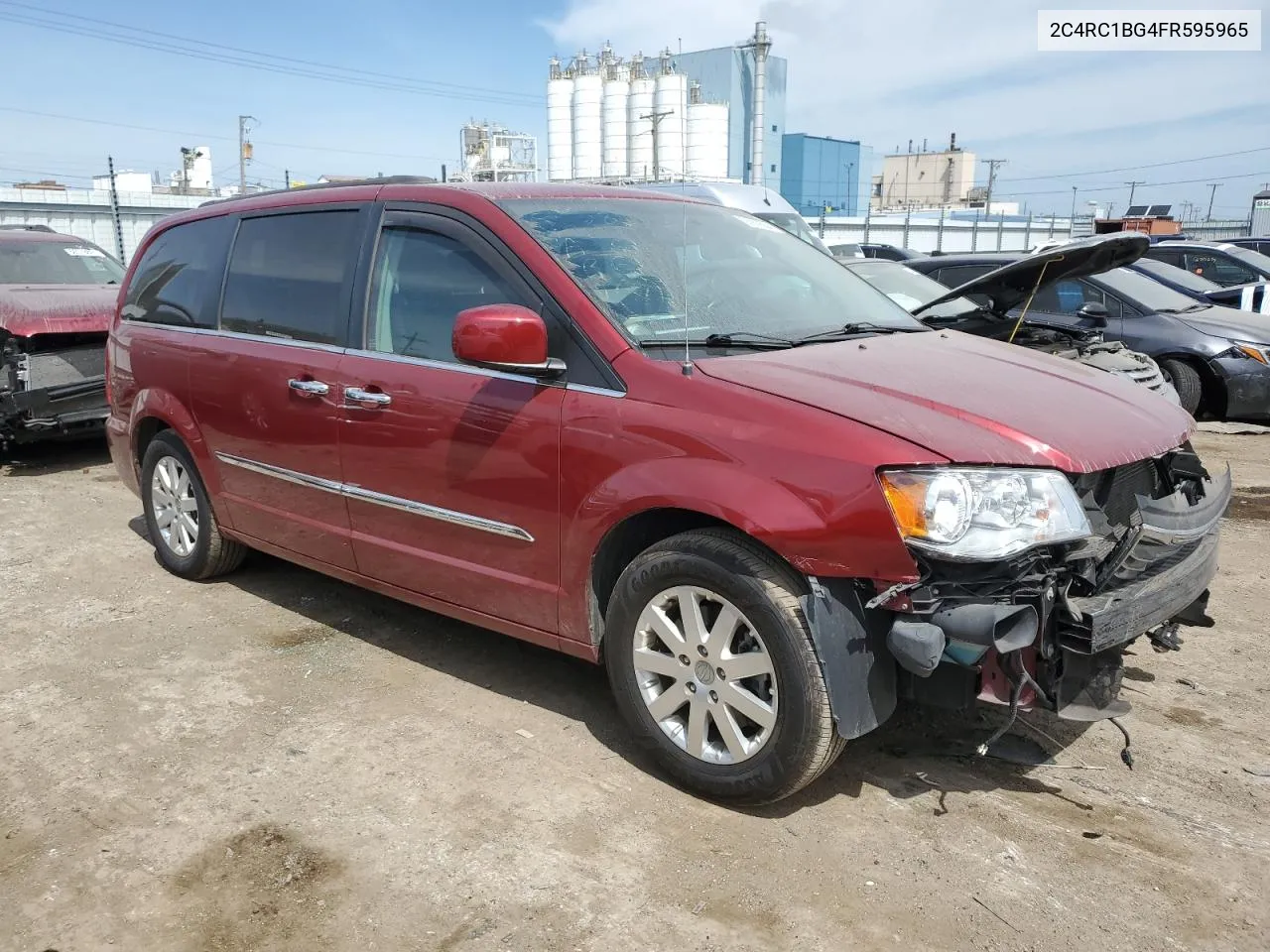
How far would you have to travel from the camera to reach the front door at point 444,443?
10.9 ft


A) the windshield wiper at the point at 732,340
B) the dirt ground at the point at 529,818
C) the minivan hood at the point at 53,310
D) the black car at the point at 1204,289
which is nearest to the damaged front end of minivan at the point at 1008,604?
the dirt ground at the point at 529,818

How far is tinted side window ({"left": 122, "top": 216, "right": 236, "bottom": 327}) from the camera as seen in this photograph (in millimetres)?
4707

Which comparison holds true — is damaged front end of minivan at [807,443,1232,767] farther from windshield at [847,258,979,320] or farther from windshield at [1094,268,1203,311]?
windshield at [1094,268,1203,311]

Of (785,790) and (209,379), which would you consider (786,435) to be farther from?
(209,379)

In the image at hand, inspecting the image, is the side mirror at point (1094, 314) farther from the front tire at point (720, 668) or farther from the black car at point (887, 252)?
the black car at point (887, 252)

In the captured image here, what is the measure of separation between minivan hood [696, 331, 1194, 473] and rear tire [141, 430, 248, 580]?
3.09 meters

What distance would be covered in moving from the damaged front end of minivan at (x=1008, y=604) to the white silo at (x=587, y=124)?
48.1 metres

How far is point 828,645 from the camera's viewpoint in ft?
8.75

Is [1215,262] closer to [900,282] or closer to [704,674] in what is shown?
[900,282]

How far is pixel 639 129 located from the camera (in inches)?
1902

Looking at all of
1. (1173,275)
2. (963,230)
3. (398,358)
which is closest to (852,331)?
(398,358)

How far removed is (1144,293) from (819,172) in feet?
195

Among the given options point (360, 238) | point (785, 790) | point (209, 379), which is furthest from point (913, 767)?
point (209, 379)

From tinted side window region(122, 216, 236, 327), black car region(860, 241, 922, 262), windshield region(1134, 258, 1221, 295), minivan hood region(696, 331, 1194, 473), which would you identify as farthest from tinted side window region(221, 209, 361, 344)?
black car region(860, 241, 922, 262)
